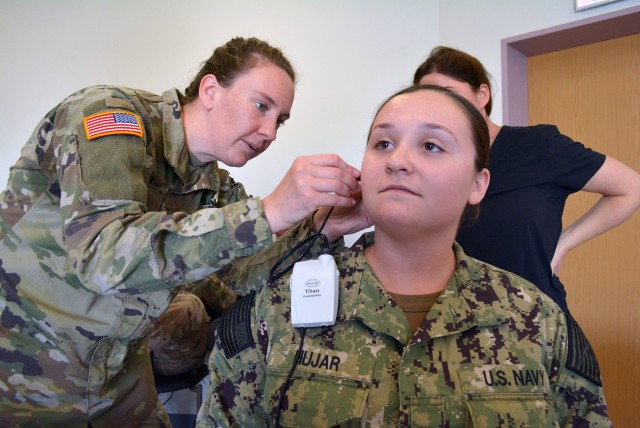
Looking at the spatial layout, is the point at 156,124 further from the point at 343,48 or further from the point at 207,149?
the point at 343,48

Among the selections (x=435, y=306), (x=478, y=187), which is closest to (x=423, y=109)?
(x=478, y=187)

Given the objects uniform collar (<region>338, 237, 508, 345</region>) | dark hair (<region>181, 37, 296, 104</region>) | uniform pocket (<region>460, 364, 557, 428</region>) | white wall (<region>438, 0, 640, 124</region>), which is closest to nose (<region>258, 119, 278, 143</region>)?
dark hair (<region>181, 37, 296, 104</region>)

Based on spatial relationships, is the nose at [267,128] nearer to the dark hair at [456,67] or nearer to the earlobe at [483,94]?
the dark hair at [456,67]

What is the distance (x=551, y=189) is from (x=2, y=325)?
149 cm

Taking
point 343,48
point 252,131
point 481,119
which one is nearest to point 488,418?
point 481,119

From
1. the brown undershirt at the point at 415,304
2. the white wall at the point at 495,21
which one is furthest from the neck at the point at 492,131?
the white wall at the point at 495,21

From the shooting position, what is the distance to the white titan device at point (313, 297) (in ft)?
3.42

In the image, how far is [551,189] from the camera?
1684 mm

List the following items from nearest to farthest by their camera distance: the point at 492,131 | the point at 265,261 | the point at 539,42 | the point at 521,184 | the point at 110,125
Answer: the point at 110,125, the point at 265,261, the point at 521,184, the point at 492,131, the point at 539,42

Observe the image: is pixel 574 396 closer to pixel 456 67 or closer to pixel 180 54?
pixel 456 67

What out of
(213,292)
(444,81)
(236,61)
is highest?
(236,61)

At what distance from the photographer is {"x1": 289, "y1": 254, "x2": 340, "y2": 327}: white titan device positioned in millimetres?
1043

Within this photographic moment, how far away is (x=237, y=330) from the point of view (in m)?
1.12

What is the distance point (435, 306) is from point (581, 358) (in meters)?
0.28
